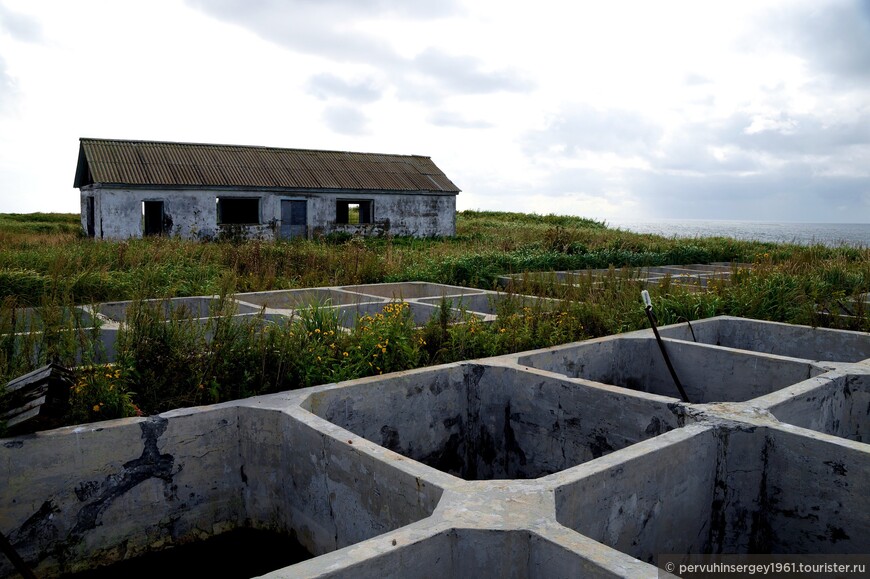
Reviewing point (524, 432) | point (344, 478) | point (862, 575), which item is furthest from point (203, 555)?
point (862, 575)

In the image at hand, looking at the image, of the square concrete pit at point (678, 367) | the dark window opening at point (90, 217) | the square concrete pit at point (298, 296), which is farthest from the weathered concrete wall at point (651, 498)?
the dark window opening at point (90, 217)

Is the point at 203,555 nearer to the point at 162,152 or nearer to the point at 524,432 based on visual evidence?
the point at 524,432

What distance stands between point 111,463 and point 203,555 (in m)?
0.92

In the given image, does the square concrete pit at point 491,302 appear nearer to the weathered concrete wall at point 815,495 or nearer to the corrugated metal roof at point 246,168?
the weathered concrete wall at point 815,495

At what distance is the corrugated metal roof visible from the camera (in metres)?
20.2

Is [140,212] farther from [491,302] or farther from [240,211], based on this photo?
[491,302]

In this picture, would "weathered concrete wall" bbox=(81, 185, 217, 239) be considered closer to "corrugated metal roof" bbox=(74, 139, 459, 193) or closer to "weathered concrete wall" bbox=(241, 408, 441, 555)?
"corrugated metal roof" bbox=(74, 139, 459, 193)

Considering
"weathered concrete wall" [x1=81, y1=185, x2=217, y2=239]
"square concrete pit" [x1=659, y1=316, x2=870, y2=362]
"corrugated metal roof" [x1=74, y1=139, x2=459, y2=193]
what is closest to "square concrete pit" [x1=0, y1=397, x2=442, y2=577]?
"square concrete pit" [x1=659, y1=316, x2=870, y2=362]

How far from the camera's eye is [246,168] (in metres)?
22.6

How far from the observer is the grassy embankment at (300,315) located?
16.8 feet

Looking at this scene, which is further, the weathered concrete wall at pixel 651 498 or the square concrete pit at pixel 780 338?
the square concrete pit at pixel 780 338

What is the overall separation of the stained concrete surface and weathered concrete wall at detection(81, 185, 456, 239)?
1611cm

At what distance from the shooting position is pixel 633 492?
3.92 metres

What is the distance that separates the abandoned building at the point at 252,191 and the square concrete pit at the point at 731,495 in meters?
18.5
